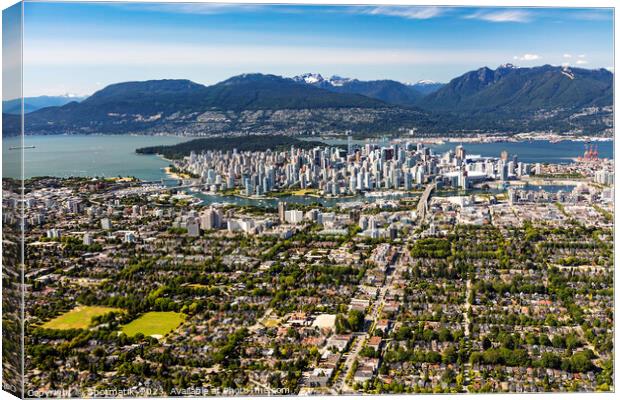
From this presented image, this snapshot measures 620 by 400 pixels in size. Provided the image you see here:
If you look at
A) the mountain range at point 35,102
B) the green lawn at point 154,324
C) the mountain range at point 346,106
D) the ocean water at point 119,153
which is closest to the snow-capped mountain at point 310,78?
the mountain range at point 346,106

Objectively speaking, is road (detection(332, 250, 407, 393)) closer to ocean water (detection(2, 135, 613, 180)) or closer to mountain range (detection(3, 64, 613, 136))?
mountain range (detection(3, 64, 613, 136))

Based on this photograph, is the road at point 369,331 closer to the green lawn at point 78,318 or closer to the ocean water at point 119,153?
the green lawn at point 78,318

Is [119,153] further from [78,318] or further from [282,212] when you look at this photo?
[78,318]

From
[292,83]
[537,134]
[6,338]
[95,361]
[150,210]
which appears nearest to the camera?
[6,338]

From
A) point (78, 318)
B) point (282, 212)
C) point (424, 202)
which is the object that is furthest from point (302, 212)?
point (78, 318)

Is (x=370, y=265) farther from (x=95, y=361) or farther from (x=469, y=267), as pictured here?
(x=95, y=361)

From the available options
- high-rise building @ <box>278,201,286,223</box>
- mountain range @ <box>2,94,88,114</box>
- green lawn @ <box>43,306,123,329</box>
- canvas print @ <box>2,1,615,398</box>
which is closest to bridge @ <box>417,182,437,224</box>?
canvas print @ <box>2,1,615,398</box>

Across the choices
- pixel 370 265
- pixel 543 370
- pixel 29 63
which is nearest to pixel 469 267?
pixel 370 265
